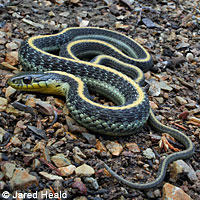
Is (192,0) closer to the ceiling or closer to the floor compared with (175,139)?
closer to the ceiling

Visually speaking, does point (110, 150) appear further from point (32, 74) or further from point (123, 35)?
point (123, 35)

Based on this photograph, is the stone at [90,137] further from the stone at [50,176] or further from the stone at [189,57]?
the stone at [189,57]

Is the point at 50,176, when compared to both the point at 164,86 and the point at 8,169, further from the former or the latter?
the point at 164,86

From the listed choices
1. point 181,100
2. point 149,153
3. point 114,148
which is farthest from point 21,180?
point 181,100

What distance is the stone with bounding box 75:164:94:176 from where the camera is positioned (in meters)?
3.15

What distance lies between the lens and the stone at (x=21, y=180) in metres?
2.78

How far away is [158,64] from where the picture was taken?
6.09m

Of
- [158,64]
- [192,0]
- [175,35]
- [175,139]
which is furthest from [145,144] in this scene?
[192,0]

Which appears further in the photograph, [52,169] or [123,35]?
[123,35]

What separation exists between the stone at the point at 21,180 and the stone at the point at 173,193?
59.3 inches

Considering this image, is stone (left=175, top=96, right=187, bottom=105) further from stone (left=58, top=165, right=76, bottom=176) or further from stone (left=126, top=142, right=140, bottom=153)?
stone (left=58, top=165, right=76, bottom=176)

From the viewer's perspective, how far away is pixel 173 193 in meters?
3.09

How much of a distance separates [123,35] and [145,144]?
3397 mm

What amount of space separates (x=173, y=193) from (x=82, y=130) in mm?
1512
